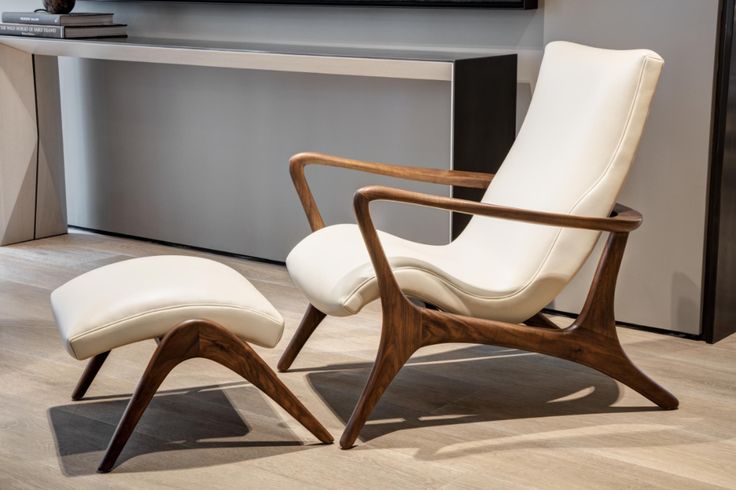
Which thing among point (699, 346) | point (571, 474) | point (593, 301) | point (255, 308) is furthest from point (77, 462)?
point (699, 346)

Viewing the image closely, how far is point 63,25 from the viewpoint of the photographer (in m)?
4.07

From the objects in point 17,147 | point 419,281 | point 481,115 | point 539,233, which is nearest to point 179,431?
point 419,281

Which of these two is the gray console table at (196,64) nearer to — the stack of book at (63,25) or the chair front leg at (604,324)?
the stack of book at (63,25)

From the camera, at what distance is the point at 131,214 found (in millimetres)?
4602

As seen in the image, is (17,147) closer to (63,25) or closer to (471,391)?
(63,25)

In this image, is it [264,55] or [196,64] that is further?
[196,64]

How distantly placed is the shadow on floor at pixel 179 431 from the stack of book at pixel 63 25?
1884 millimetres

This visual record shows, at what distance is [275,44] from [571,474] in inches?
87.7

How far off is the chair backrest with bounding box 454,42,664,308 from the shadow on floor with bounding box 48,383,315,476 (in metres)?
0.71

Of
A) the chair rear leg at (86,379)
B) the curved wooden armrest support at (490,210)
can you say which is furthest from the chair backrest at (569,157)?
the chair rear leg at (86,379)

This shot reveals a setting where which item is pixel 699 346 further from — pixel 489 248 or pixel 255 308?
pixel 255 308

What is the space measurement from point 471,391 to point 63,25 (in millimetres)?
2303

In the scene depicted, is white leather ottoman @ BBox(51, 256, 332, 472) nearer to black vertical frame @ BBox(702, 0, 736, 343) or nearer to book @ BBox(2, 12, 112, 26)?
black vertical frame @ BBox(702, 0, 736, 343)

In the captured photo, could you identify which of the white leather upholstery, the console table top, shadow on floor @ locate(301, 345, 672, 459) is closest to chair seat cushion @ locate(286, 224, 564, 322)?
the white leather upholstery
